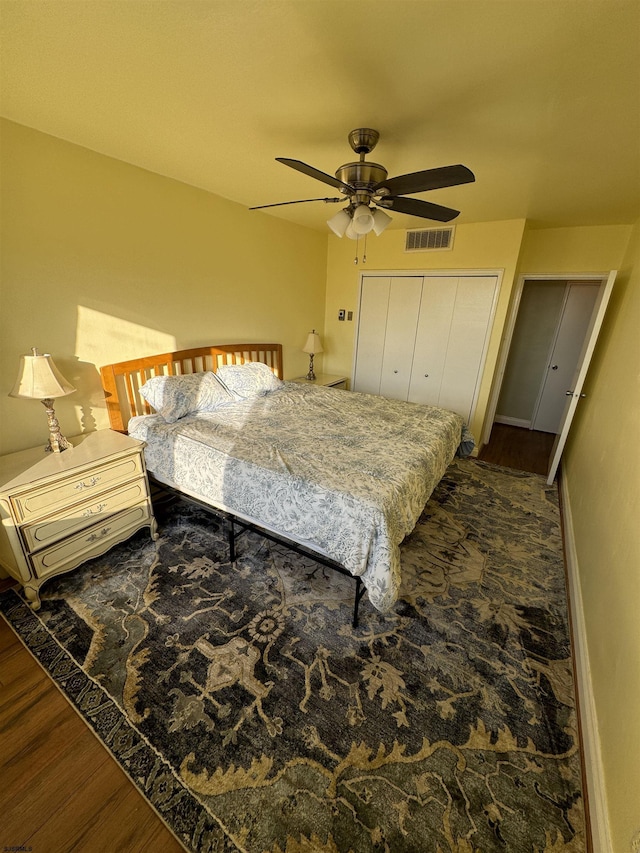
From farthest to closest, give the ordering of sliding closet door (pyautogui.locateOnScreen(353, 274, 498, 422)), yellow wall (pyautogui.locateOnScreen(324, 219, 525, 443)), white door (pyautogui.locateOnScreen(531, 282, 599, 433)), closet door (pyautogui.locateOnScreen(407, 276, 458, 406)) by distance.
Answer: white door (pyautogui.locateOnScreen(531, 282, 599, 433))
closet door (pyautogui.locateOnScreen(407, 276, 458, 406))
sliding closet door (pyautogui.locateOnScreen(353, 274, 498, 422))
yellow wall (pyautogui.locateOnScreen(324, 219, 525, 443))

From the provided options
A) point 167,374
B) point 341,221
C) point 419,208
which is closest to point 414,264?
point 419,208

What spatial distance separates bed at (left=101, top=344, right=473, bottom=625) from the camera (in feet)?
5.80

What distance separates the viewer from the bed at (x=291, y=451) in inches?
69.6

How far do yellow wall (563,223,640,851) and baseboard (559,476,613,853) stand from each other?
42 mm

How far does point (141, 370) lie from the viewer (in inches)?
109

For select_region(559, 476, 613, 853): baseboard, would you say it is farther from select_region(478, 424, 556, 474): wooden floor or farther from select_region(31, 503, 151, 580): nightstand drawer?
select_region(31, 503, 151, 580): nightstand drawer

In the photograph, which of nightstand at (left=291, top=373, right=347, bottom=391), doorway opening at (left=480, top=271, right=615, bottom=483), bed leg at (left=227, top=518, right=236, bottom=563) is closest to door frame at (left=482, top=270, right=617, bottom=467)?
doorway opening at (left=480, top=271, right=615, bottom=483)

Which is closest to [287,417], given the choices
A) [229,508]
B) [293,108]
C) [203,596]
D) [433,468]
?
[229,508]

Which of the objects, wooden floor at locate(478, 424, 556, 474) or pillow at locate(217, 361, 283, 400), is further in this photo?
wooden floor at locate(478, 424, 556, 474)

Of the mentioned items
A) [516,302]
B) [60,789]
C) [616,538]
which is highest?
[516,302]

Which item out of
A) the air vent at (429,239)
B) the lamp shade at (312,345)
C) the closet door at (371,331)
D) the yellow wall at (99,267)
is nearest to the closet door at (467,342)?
the air vent at (429,239)

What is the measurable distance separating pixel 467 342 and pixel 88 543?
13.1ft

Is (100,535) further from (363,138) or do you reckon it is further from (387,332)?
(387,332)

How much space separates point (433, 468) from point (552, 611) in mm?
1069
